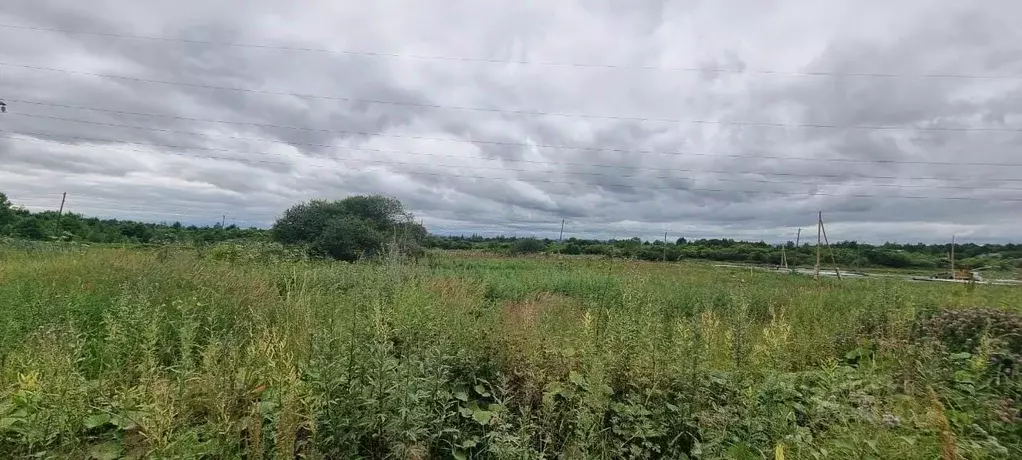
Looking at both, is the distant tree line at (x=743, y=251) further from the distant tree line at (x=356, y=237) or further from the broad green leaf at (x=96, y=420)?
the broad green leaf at (x=96, y=420)

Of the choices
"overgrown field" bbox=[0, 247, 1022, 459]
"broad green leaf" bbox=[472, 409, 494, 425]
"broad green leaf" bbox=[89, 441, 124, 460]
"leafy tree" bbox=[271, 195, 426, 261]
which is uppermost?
"leafy tree" bbox=[271, 195, 426, 261]

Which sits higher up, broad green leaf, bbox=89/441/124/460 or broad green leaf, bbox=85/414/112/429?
broad green leaf, bbox=85/414/112/429

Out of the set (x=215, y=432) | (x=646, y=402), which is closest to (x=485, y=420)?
(x=646, y=402)

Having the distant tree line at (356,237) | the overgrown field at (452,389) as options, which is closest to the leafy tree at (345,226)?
the distant tree line at (356,237)

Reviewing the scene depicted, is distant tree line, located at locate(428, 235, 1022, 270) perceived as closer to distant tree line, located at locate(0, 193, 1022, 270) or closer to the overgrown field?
distant tree line, located at locate(0, 193, 1022, 270)

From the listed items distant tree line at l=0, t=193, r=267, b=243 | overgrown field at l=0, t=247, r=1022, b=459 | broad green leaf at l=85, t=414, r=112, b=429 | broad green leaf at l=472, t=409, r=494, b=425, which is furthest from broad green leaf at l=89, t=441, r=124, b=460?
distant tree line at l=0, t=193, r=267, b=243

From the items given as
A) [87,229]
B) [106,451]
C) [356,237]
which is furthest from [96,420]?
[87,229]

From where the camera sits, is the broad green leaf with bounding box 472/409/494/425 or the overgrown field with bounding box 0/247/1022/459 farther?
the broad green leaf with bounding box 472/409/494/425

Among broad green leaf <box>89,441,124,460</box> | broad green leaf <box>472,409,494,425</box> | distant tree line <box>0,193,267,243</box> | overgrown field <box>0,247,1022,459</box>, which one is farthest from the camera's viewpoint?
distant tree line <box>0,193,267,243</box>

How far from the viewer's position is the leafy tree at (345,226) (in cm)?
2194

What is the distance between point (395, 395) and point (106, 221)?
142 feet

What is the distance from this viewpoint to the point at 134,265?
7543 millimetres

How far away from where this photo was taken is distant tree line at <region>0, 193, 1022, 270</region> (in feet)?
72.2

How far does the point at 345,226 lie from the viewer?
22.3 m
